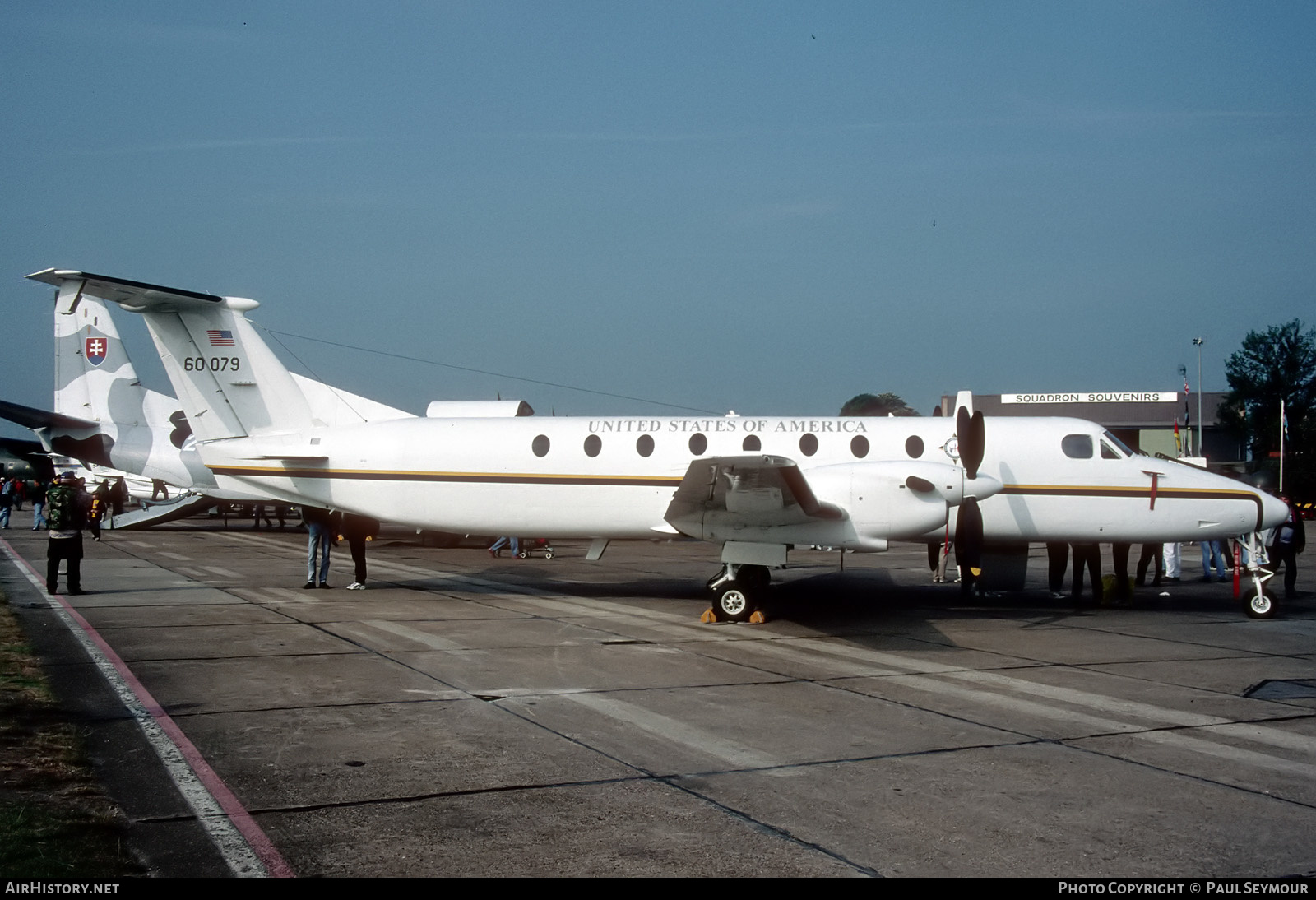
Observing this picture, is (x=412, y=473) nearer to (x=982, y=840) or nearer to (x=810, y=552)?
(x=982, y=840)

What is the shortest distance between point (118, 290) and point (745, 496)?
975cm

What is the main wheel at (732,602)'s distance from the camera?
1377 cm

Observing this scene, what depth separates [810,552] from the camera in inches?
1110

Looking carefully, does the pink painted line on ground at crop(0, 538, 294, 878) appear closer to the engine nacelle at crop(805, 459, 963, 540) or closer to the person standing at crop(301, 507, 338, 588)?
the person standing at crop(301, 507, 338, 588)

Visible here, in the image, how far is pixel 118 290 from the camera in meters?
14.7

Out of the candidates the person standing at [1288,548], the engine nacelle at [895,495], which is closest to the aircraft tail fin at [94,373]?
the engine nacelle at [895,495]

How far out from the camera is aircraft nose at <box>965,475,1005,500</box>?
13.3 metres

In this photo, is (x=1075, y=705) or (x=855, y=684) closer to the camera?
(x=1075, y=705)

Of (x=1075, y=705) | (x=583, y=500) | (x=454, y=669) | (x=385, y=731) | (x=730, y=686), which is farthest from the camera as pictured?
(x=583, y=500)

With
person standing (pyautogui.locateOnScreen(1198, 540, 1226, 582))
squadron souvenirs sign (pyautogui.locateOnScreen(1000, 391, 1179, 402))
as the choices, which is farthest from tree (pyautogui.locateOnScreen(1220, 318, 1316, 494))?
person standing (pyautogui.locateOnScreen(1198, 540, 1226, 582))

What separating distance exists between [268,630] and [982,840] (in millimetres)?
9501

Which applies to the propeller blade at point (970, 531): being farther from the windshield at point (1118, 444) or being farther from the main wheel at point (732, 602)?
the windshield at point (1118, 444)

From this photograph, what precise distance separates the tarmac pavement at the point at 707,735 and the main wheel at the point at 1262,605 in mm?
232
